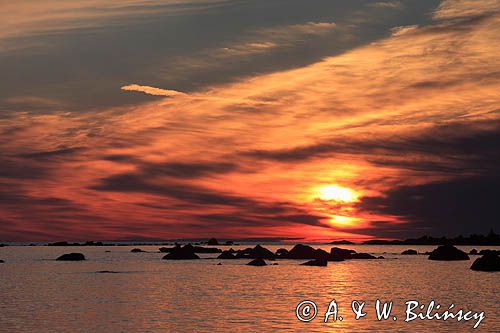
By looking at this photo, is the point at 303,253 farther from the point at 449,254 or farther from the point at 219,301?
the point at 219,301

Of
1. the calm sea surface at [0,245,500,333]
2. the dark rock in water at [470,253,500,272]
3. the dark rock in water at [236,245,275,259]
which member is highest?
the dark rock in water at [236,245,275,259]

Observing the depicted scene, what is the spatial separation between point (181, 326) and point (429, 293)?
34914mm

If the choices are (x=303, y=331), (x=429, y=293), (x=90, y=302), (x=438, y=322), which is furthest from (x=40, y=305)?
(x=429, y=293)

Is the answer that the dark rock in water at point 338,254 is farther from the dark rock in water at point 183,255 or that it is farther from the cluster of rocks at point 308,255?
the dark rock in water at point 183,255

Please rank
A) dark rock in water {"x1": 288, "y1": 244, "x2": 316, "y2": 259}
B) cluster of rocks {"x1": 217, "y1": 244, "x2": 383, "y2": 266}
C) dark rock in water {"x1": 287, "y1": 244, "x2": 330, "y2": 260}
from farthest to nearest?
dark rock in water {"x1": 288, "y1": 244, "x2": 316, "y2": 259} < dark rock in water {"x1": 287, "y1": 244, "x2": 330, "y2": 260} < cluster of rocks {"x1": 217, "y1": 244, "x2": 383, "y2": 266}

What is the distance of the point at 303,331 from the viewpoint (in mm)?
42969

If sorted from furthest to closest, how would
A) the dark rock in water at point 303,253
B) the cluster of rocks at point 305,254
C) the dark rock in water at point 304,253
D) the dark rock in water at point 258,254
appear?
the dark rock in water at point 258,254
the dark rock in water at point 303,253
the dark rock in water at point 304,253
the cluster of rocks at point 305,254

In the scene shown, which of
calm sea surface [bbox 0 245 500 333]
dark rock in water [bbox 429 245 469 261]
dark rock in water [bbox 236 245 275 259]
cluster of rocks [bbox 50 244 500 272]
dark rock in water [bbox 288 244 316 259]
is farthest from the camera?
dark rock in water [bbox 236 245 275 259]

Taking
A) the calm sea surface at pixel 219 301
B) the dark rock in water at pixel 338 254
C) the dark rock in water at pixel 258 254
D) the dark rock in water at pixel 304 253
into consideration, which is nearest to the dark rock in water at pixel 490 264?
the calm sea surface at pixel 219 301

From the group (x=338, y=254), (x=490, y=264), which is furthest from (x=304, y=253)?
(x=490, y=264)

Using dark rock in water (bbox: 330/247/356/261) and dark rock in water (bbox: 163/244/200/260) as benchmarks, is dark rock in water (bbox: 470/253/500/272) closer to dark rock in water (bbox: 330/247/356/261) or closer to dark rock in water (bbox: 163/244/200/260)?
dark rock in water (bbox: 330/247/356/261)

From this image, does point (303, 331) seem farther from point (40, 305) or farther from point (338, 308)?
point (40, 305)

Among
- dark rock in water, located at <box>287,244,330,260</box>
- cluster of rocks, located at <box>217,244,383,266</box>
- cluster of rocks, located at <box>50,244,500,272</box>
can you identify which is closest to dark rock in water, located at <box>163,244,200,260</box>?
cluster of rocks, located at <box>50,244,500,272</box>

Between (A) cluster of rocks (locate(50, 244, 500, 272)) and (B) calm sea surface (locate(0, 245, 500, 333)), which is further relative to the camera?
(A) cluster of rocks (locate(50, 244, 500, 272))
